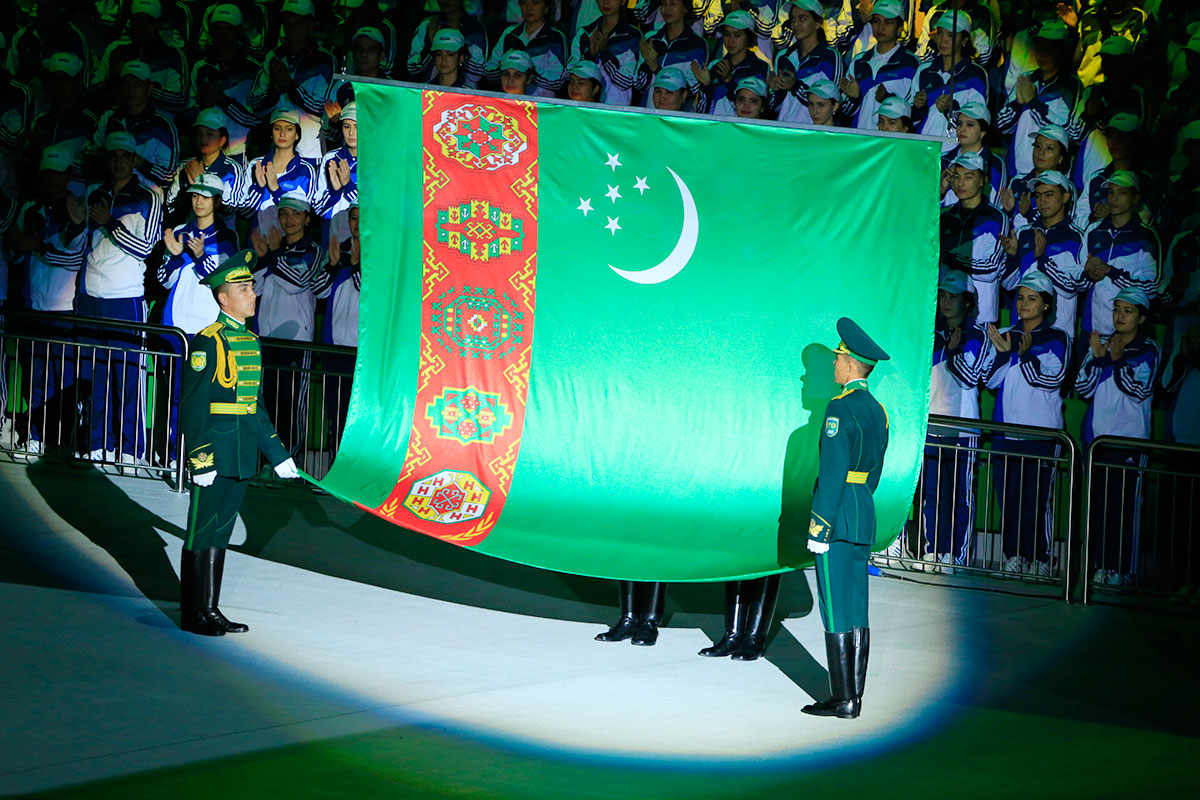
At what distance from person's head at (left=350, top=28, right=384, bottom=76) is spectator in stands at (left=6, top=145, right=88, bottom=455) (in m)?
2.59

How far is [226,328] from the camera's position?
346 inches

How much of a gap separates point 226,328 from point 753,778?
3994 mm

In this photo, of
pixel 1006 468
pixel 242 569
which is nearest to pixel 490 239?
pixel 242 569

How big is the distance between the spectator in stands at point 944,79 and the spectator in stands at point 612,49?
2433 mm

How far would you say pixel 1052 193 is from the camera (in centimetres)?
1208

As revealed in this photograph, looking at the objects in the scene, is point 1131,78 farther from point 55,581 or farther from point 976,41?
point 55,581

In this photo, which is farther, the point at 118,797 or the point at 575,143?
the point at 575,143

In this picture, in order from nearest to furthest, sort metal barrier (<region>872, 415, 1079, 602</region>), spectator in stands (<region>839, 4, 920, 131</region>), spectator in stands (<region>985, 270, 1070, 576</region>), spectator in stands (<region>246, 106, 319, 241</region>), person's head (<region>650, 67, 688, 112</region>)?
metal barrier (<region>872, 415, 1079, 602</region>), spectator in stands (<region>985, 270, 1070, 576</region>), spectator in stands (<region>839, 4, 920, 131</region>), person's head (<region>650, 67, 688, 112</region>), spectator in stands (<region>246, 106, 319, 241</region>)

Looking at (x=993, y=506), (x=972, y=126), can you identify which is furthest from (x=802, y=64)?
(x=993, y=506)

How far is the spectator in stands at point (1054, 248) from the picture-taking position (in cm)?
1194

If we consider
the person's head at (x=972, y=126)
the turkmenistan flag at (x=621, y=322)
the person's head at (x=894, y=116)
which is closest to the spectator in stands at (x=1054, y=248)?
the person's head at (x=972, y=126)

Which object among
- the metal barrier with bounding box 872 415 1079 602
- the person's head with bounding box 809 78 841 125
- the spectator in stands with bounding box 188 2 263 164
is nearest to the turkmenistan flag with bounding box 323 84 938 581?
Answer: the metal barrier with bounding box 872 415 1079 602

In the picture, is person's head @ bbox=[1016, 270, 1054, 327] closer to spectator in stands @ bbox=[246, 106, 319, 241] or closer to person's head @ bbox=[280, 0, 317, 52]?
spectator in stands @ bbox=[246, 106, 319, 241]

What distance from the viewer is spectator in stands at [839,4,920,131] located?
1281 cm
